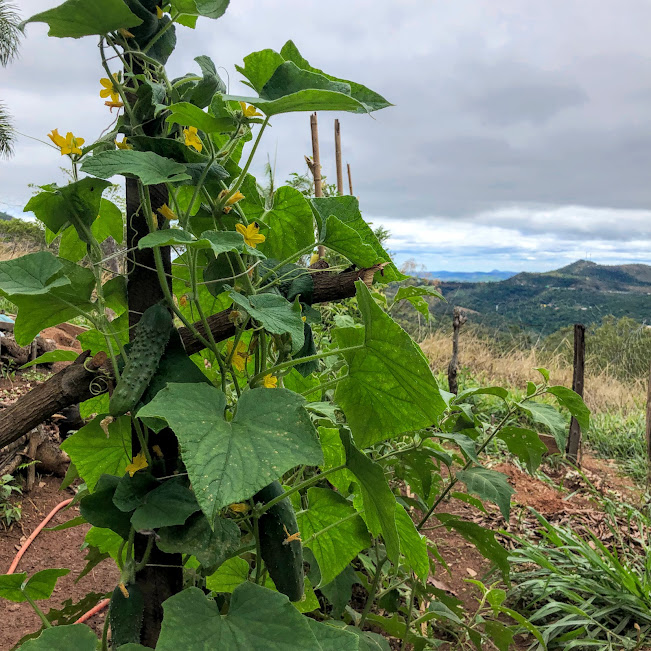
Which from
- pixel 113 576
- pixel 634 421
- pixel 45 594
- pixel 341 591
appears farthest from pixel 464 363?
pixel 45 594

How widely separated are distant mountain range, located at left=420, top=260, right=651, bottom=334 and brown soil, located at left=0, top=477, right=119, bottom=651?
19926 mm

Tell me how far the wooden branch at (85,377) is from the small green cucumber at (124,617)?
0.27 m

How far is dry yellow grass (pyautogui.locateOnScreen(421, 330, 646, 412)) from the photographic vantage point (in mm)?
5914

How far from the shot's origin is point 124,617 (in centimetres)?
71

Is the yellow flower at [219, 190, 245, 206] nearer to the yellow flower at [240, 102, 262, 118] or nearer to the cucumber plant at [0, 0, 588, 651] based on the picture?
the cucumber plant at [0, 0, 588, 651]

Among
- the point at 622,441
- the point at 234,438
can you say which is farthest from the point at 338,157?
the point at 622,441

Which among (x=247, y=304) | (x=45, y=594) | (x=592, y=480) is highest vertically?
(x=247, y=304)

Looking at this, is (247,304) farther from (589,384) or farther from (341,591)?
(589,384)

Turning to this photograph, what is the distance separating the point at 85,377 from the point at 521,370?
645 cm

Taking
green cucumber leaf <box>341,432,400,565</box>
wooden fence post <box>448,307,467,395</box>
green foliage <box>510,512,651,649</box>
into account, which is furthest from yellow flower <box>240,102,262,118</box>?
wooden fence post <box>448,307,467,395</box>

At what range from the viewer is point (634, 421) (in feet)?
15.9

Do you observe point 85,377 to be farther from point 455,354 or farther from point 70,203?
point 455,354

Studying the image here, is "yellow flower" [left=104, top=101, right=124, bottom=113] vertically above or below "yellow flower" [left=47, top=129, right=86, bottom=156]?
above

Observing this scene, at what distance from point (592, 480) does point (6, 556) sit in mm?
3342
